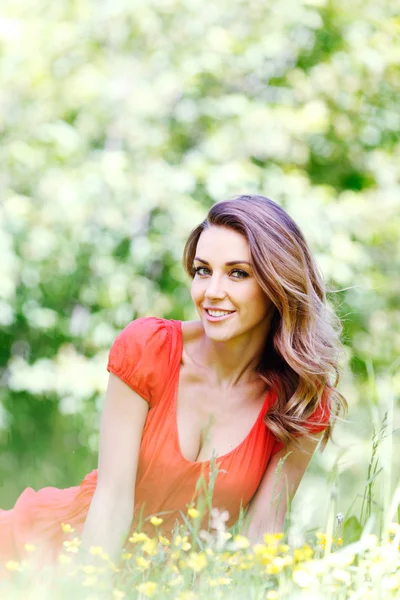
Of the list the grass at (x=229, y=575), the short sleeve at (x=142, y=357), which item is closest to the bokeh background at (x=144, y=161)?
the short sleeve at (x=142, y=357)

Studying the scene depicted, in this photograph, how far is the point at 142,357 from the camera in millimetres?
2285

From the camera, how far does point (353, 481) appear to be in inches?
201

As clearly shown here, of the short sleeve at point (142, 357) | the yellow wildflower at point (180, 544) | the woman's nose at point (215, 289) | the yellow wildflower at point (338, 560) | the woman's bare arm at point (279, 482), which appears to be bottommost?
the woman's bare arm at point (279, 482)

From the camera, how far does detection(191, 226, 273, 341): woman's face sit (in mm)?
2232

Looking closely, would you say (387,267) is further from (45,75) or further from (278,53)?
(45,75)

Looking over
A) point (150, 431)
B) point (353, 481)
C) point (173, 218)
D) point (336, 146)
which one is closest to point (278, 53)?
point (336, 146)

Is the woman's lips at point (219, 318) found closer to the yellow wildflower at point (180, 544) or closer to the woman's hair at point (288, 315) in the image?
the woman's hair at point (288, 315)

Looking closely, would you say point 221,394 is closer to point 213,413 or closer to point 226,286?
point 213,413

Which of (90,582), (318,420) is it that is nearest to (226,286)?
(318,420)

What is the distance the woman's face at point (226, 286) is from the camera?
2.23 meters

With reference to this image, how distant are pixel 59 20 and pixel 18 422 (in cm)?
246

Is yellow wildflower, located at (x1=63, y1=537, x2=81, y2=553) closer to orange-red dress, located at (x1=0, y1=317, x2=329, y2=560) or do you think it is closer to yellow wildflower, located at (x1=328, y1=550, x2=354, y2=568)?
yellow wildflower, located at (x1=328, y1=550, x2=354, y2=568)

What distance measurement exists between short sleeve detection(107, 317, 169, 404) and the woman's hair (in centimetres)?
26

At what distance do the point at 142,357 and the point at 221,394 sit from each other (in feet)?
1.07
